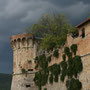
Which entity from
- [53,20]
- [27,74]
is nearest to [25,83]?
[27,74]

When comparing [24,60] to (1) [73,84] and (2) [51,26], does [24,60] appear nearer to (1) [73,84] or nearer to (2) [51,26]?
(2) [51,26]

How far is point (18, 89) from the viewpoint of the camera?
34.0 metres

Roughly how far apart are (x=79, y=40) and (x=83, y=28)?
5.86 feet

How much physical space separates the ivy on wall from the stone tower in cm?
113

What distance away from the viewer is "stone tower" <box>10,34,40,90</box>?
111 feet

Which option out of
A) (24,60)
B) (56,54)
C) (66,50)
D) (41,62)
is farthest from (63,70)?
(24,60)

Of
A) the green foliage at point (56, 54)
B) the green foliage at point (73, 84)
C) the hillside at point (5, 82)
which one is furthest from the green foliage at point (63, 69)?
the hillside at point (5, 82)

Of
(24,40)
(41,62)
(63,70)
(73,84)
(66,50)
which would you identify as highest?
(24,40)

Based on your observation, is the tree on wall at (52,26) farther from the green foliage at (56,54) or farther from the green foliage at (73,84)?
the green foliage at (73,84)

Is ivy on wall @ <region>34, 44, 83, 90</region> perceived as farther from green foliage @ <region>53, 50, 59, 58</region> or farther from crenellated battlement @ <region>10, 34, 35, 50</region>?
crenellated battlement @ <region>10, 34, 35, 50</region>

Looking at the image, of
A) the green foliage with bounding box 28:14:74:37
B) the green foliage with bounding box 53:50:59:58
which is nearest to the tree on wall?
the green foliage with bounding box 28:14:74:37

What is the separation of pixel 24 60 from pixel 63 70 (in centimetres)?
1056

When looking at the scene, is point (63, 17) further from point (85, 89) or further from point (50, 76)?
point (85, 89)

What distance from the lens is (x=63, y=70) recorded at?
25.7 metres
